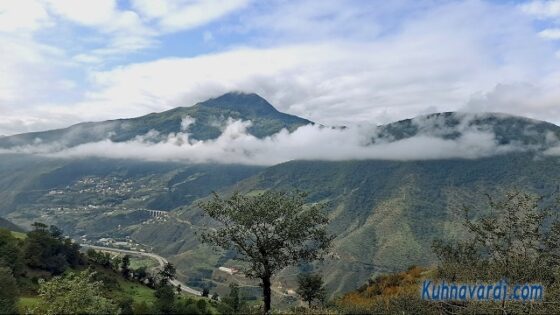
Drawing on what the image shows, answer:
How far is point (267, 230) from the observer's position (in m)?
47.9

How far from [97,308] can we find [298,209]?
72.7 feet

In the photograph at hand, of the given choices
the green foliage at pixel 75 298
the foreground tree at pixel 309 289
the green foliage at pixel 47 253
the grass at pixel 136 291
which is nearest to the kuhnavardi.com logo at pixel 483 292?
the green foliage at pixel 75 298

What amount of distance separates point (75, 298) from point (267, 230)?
19384 mm

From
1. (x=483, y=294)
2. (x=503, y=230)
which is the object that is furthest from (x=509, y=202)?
(x=483, y=294)

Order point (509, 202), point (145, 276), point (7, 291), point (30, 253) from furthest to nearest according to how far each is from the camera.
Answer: point (145, 276) < point (30, 253) < point (7, 291) < point (509, 202)

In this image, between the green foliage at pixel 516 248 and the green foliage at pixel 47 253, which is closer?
the green foliage at pixel 516 248

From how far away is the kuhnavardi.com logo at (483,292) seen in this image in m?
32.8

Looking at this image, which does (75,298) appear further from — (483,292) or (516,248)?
(516,248)

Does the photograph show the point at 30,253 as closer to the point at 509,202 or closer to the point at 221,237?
the point at 221,237

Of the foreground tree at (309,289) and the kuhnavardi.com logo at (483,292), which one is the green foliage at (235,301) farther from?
the kuhnavardi.com logo at (483,292)

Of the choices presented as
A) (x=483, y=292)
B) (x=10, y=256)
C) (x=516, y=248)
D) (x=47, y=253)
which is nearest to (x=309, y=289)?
(x=516, y=248)

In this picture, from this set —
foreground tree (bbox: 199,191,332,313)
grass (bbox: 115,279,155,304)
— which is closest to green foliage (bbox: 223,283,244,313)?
foreground tree (bbox: 199,191,332,313)

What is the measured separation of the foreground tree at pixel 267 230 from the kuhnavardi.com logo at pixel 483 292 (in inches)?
596

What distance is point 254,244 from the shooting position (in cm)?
4947
